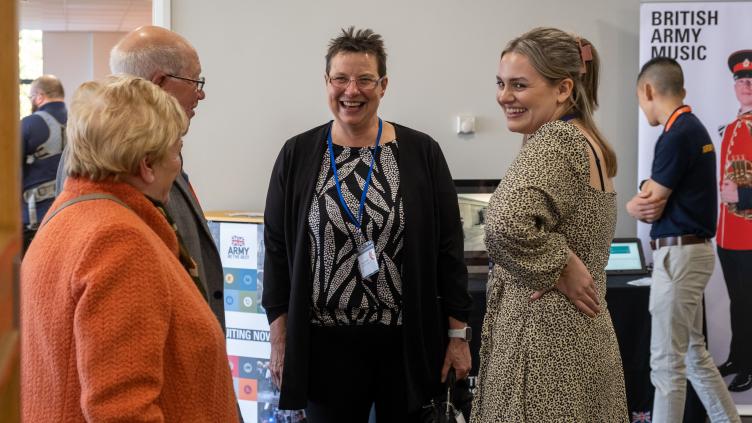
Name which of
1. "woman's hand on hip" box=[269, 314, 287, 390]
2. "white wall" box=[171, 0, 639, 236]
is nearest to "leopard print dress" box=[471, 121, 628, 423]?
"woman's hand on hip" box=[269, 314, 287, 390]

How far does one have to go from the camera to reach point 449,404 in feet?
7.13

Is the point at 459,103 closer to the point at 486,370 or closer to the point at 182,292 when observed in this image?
the point at 486,370

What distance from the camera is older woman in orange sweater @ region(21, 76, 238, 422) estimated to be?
1130 millimetres

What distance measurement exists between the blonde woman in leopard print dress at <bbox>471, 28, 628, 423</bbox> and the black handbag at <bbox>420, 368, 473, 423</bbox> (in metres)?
0.40

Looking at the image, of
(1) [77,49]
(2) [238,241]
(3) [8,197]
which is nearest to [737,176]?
(2) [238,241]

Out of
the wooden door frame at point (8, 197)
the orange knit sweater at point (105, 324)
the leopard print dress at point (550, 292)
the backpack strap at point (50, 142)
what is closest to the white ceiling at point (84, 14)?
the backpack strap at point (50, 142)

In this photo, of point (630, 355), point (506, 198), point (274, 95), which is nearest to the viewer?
point (506, 198)

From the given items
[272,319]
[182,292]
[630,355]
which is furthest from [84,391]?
[630,355]

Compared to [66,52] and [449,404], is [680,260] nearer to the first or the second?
[449,404]

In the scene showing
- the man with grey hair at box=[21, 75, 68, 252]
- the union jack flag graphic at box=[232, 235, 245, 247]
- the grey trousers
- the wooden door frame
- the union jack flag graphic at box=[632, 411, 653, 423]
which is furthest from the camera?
the man with grey hair at box=[21, 75, 68, 252]

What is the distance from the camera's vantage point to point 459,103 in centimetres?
435

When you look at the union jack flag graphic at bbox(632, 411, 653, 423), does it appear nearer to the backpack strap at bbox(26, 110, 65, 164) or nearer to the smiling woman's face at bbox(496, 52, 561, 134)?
the smiling woman's face at bbox(496, 52, 561, 134)

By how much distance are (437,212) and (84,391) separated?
4.17 feet

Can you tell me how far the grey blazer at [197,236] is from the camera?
173cm
